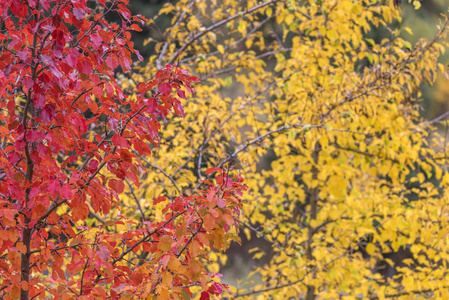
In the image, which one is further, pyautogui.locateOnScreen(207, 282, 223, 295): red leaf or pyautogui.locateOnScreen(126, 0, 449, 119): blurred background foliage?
pyautogui.locateOnScreen(126, 0, 449, 119): blurred background foliage

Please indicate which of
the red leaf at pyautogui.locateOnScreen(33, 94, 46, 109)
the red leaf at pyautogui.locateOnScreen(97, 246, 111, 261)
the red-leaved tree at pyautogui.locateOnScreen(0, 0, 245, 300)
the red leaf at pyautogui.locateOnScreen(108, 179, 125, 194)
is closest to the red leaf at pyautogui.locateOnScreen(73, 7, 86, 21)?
the red-leaved tree at pyautogui.locateOnScreen(0, 0, 245, 300)

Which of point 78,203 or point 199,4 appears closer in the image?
point 78,203

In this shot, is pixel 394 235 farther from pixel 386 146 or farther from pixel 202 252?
pixel 202 252

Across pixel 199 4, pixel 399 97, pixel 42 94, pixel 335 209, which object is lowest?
pixel 335 209

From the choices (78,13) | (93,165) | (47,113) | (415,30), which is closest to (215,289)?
(93,165)

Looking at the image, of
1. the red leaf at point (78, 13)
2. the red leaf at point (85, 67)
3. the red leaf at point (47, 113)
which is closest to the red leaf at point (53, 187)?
the red leaf at point (47, 113)

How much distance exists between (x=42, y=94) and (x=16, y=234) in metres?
0.47

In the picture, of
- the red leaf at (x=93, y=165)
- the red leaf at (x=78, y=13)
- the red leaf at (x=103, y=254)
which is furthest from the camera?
the red leaf at (x=93, y=165)

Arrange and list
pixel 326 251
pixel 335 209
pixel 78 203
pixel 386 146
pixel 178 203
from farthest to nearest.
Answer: pixel 335 209, pixel 326 251, pixel 386 146, pixel 178 203, pixel 78 203

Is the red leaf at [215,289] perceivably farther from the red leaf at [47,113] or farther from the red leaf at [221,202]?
the red leaf at [47,113]

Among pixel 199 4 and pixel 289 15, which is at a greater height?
pixel 199 4

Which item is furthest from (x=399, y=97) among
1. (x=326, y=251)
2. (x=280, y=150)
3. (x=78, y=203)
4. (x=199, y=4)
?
(x=78, y=203)

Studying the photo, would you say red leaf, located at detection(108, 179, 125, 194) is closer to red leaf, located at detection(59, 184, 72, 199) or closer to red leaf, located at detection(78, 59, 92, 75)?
red leaf, located at detection(59, 184, 72, 199)

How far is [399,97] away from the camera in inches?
155
